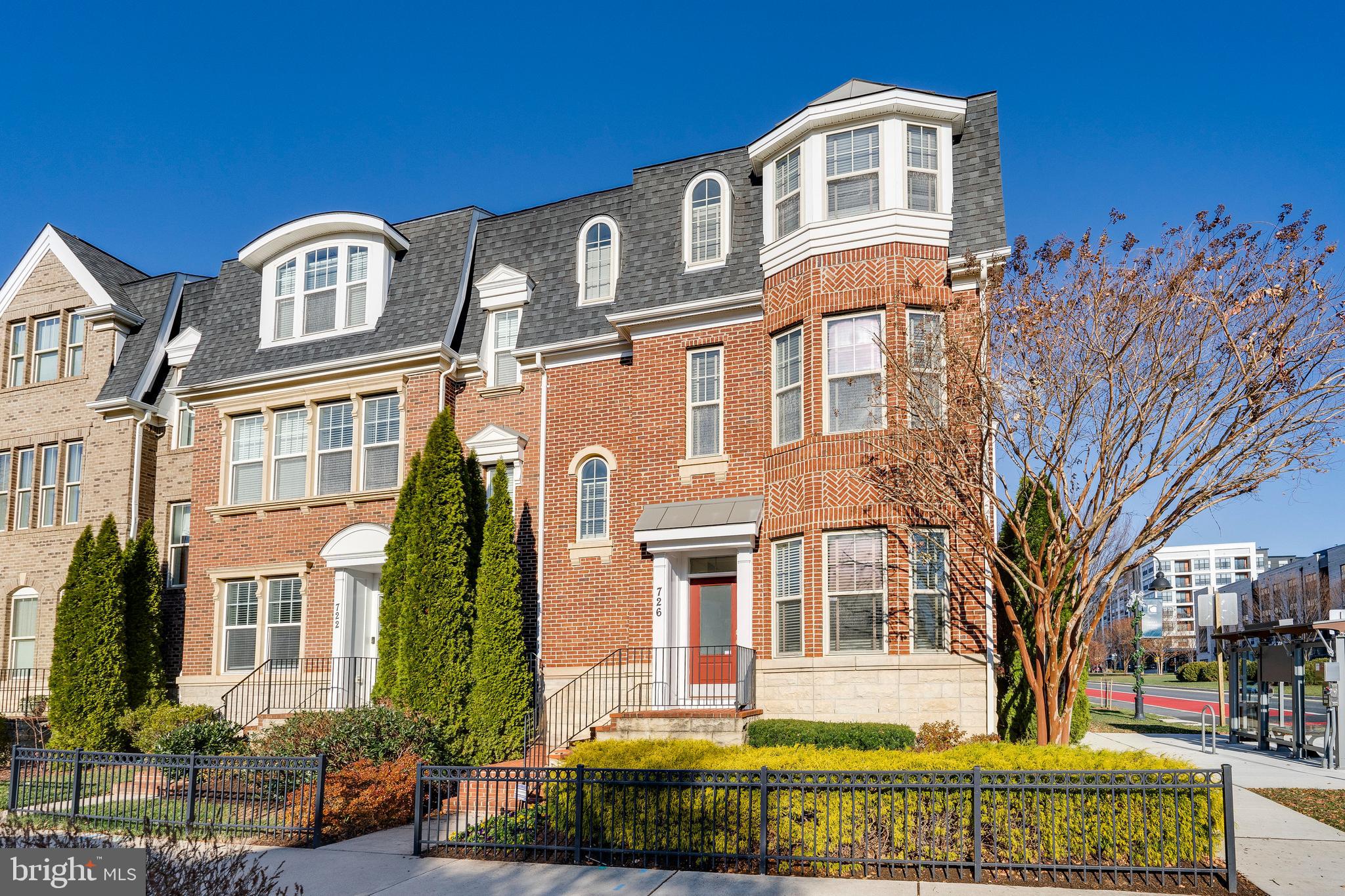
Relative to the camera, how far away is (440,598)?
16859 millimetres

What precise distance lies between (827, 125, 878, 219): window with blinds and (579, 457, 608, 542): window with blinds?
593 centimetres

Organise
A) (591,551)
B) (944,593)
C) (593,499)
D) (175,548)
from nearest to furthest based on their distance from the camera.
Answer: (944,593), (591,551), (593,499), (175,548)

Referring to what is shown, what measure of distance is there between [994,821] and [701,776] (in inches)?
103

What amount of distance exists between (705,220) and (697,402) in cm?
329

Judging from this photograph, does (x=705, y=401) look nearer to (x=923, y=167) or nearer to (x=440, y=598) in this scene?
(x=923, y=167)

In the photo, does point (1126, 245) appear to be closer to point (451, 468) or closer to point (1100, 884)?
point (1100, 884)

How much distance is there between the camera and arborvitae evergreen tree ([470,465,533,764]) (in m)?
16.5

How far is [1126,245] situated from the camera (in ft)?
46.4

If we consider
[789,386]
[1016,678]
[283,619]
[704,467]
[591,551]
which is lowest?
[1016,678]

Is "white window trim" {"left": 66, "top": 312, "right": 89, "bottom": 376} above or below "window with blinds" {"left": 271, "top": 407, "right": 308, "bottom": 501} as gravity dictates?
above

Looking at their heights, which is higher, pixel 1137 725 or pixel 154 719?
pixel 154 719

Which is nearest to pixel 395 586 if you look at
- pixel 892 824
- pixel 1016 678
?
pixel 1016 678

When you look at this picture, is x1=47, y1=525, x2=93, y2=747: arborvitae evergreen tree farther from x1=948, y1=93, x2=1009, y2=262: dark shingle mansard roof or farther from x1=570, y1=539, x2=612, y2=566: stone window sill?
x1=948, y1=93, x2=1009, y2=262: dark shingle mansard roof

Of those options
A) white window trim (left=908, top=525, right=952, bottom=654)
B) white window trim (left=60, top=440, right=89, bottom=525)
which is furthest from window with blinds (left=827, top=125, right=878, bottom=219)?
white window trim (left=60, top=440, right=89, bottom=525)
